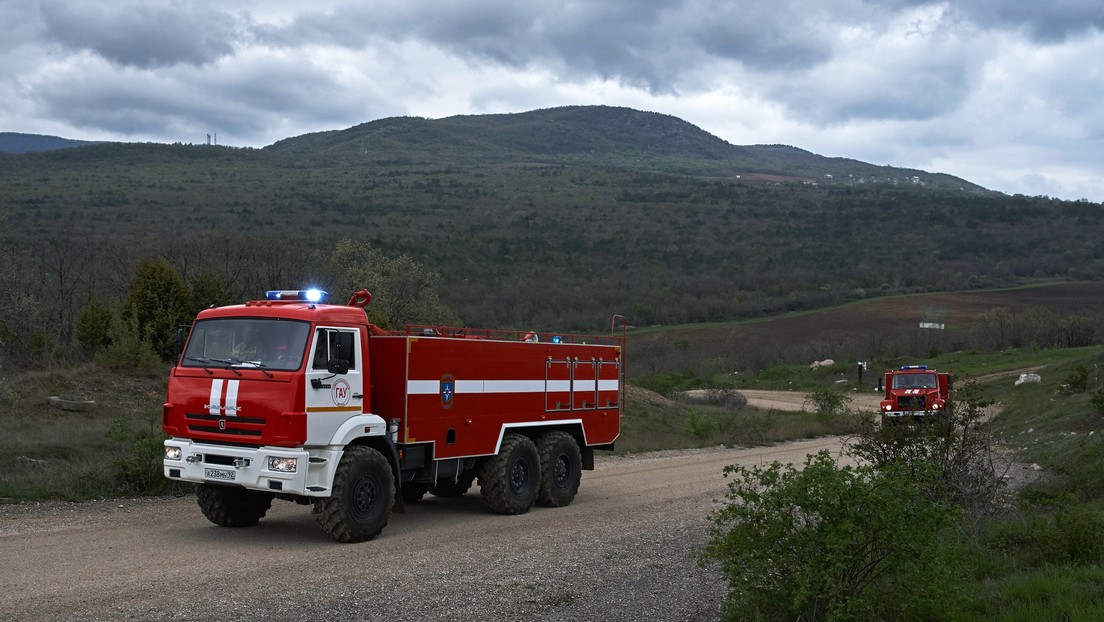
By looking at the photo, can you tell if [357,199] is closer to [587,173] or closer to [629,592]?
[587,173]

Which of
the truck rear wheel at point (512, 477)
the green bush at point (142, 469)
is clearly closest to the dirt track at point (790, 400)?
the truck rear wheel at point (512, 477)

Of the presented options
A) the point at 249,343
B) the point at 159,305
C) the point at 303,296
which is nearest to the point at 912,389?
the point at 159,305

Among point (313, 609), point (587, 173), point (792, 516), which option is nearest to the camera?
point (792, 516)

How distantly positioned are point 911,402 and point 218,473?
2562 cm

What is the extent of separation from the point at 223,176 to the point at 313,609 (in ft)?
357

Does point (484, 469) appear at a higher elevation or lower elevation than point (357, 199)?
lower

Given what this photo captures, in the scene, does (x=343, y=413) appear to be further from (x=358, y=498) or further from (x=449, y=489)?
(x=449, y=489)

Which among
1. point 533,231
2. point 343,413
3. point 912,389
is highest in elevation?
point 533,231

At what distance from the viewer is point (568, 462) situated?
52.9 feet

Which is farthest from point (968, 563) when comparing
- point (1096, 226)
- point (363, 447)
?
point (1096, 226)

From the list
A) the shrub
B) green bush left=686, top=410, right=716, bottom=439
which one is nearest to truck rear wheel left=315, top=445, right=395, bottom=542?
the shrub

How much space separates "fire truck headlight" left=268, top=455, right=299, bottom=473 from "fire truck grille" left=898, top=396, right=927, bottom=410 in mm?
24544

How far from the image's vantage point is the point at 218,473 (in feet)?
38.4

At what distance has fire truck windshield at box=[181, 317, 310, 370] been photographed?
11.8 m
